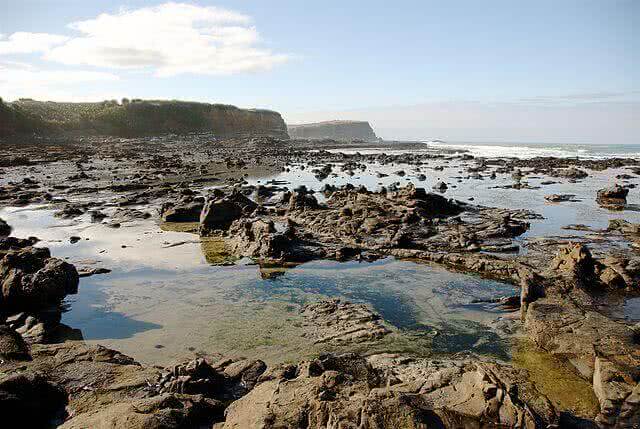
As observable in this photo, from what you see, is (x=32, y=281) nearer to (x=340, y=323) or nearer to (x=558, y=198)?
(x=340, y=323)

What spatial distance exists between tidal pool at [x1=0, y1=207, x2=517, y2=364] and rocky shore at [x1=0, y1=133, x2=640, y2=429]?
0.39 m

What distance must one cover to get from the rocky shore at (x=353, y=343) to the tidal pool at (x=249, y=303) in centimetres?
39

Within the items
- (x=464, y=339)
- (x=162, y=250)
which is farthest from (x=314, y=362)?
(x=162, y=250)

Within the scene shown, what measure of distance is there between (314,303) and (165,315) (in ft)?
10.7

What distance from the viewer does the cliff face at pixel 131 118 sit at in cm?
7369

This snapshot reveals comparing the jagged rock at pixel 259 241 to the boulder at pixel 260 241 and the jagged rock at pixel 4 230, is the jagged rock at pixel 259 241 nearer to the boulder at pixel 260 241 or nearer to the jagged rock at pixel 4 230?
the boulder at pixel 260 241

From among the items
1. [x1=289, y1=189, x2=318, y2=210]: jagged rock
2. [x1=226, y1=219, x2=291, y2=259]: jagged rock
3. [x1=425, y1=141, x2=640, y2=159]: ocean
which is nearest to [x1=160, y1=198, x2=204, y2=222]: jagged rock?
[x1=226, y1=219, x2=291, y2=259]: jagged rock

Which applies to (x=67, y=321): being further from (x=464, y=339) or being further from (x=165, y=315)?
(x=464, y=339)

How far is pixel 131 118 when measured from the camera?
92.6 meters

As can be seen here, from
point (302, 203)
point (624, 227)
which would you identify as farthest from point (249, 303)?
point (624, 227)

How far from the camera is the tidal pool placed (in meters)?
7.80

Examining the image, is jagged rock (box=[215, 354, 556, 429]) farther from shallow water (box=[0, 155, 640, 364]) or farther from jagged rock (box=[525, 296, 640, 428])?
shallow water (box=[0, 155, 640, 364])

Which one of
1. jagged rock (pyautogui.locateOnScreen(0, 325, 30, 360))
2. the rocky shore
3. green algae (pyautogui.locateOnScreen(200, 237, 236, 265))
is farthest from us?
green algae (pyautogui.locateOnScreen(200, 237, 236, 265))

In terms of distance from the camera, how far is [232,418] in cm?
488
